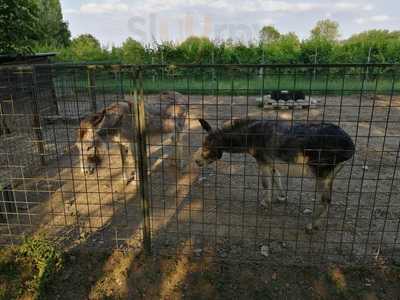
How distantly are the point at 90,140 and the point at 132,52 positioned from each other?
2106 cm

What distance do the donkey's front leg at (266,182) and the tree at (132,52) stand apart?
20.6 metres

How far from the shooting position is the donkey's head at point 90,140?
558cm

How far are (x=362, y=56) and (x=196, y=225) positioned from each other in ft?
73.7

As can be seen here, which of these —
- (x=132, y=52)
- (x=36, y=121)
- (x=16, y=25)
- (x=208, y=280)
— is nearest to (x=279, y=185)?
(x=208, y=280)

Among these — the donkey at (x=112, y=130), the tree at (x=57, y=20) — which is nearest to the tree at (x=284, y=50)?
the donkey at (x=112, y=130)

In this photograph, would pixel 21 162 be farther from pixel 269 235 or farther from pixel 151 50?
pixel 151 50

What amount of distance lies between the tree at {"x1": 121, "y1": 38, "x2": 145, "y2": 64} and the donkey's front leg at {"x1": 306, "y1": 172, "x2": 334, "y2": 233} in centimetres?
2156

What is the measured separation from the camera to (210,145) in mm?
5199

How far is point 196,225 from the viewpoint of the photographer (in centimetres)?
471

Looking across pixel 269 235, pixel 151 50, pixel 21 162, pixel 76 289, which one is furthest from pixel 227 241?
pixel 151 50

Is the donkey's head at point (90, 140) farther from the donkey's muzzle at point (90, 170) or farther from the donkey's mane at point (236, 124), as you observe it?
the donkey's mane at point (236, 124)

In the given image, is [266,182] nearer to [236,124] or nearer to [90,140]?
[236,124]

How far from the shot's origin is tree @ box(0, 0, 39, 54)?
28.8 feet

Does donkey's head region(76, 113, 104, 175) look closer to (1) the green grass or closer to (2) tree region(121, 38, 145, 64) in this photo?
(1) the green grass
